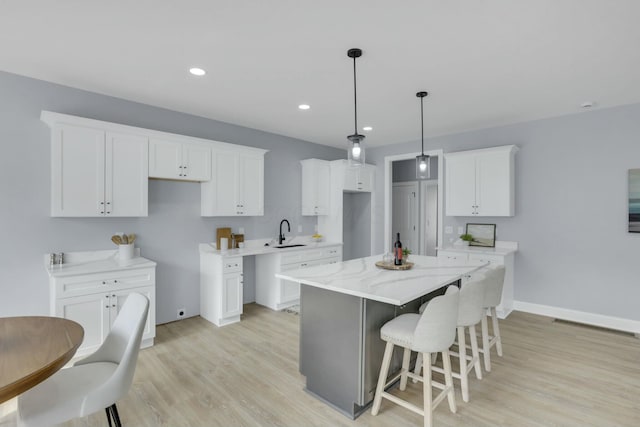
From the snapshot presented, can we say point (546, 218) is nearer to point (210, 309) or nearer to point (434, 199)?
point (434, 199)

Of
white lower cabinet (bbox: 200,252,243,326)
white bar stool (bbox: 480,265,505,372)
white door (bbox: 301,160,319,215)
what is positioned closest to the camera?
white bar stool (bbox: 480,265,505,372)

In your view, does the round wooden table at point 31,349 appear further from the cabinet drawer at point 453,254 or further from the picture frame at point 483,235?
the picture frame at point 483,235

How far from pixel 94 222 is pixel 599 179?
5990 mm

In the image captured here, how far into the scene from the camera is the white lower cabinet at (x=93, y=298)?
9.55 feet

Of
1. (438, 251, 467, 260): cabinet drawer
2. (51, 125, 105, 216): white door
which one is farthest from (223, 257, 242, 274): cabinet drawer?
(438, 251, 467, 260): cabinet drawer

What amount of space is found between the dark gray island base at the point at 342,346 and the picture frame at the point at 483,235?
9.63 ft

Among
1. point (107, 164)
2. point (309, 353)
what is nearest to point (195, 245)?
point (107, 164)

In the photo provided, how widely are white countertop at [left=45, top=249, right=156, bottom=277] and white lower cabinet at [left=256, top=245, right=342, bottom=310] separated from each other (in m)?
1.63

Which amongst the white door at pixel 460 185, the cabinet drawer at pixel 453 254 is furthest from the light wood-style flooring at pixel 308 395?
the white door at pixel 460 185

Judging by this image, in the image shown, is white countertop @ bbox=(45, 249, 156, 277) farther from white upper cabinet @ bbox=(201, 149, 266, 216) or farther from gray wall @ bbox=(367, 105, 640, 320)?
gray wall @ bbox=(367, 105, 640, 320)

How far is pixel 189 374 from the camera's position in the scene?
112 inches

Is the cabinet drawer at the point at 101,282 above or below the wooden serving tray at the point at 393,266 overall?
below

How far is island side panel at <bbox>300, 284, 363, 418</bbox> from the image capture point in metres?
2.24

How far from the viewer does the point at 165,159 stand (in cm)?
373
